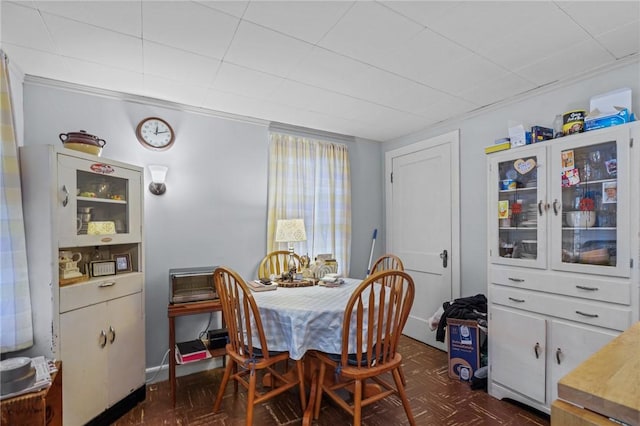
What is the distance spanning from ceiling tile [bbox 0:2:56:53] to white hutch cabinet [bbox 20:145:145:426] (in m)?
0.62

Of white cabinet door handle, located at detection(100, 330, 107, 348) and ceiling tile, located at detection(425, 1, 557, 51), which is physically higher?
ceiling tile, located at detection(425, 1, 557, 51)

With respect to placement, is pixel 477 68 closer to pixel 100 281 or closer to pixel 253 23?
pixel 253 23

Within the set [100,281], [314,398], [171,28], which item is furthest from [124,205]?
[314,398]

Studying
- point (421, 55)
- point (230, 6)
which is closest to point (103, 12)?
point (230, 6)

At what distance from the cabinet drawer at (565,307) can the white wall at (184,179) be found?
2209mm

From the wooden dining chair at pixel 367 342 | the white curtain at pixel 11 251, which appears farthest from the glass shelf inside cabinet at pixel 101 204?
the wooden dining chair at pixel 367 342

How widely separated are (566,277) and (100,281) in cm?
307

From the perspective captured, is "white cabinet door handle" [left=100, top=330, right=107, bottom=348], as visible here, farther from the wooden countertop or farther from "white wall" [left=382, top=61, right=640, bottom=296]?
"white wall" [left=382, top=61, right=640, bottom=296]

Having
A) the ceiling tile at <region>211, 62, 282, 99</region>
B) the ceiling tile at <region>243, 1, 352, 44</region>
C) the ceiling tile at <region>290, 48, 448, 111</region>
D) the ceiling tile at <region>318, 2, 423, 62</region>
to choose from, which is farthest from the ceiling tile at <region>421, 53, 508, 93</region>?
the ceiling tile at <region>211, 62, 282, 99</region>

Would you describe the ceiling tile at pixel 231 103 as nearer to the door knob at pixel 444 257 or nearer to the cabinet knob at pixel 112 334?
the cabinet knob at pixel 112 334

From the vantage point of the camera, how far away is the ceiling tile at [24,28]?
1.61 m

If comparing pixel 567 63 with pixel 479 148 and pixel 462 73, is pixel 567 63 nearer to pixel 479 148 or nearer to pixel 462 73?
pixel 462 73

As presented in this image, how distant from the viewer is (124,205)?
2381mm

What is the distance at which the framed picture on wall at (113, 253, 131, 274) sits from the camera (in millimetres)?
2359
